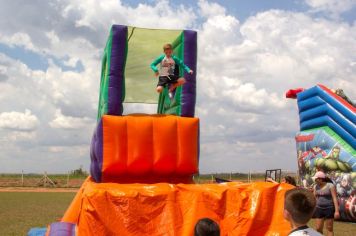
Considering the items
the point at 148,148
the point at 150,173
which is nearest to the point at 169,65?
the point at 148,148

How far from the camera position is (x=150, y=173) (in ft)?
19.1

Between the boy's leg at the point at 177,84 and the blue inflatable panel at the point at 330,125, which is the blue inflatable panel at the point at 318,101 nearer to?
the blue inflatable panel at the point at 330,125

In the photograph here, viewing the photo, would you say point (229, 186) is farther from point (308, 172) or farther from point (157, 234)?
point (308, 172)

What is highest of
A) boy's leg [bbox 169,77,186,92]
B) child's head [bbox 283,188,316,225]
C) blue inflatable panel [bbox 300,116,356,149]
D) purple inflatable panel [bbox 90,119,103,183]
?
boy's leg [bbox 169,77,186,92]

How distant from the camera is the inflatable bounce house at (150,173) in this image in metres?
4.61

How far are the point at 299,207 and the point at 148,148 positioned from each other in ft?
10.9

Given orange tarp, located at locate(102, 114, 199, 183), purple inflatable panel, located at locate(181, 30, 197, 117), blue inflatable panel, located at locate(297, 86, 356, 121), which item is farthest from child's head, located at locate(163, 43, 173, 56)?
blue inflatable panel, located at locate(297, 86, 356, 121)

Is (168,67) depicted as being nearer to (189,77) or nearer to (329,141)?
(189,77)

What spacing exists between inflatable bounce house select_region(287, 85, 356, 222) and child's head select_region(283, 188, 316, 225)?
7263 mm

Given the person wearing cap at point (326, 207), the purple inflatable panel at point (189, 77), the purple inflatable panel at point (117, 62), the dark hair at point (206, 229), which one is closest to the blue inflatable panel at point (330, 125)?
the person wearing cap at point (326, 207)

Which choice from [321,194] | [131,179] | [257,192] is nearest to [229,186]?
[257,192]

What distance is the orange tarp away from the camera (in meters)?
5.61

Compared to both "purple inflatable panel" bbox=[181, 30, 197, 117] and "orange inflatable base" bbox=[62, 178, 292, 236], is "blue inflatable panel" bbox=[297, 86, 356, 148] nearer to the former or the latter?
"purple inflatable panel" bbox=[181, 30, 197, 117]

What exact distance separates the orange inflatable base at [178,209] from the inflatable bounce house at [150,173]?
0.01 metres
